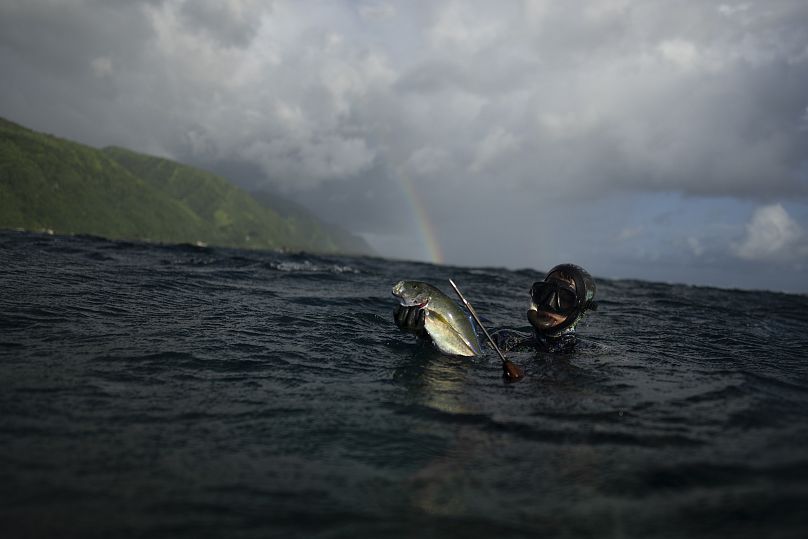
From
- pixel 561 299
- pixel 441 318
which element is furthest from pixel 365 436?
pixel 561 299

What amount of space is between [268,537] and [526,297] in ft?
64.1

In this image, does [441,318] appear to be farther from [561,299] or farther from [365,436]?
[365,436]

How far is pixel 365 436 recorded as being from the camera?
15.2 feet

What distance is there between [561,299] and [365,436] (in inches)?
224

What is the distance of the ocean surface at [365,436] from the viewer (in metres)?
3.18

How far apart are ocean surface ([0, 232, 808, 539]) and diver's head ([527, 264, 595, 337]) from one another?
2.28 feet

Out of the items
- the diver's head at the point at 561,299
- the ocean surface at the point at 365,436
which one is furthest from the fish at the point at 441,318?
the diver's head at the point at 561,299

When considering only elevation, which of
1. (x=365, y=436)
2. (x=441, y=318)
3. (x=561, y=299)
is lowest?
(x=365, y=436)

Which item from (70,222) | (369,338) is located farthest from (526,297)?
(70,222)

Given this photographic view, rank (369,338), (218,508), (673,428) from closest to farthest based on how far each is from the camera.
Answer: (218,508) → (673,428) → (369,338)

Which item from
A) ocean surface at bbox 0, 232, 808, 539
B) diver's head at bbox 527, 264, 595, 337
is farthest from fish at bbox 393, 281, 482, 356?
diver's head at bbox 527, 264, 595, 337

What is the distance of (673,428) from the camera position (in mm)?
5090

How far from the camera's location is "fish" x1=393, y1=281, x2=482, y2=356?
755 cm

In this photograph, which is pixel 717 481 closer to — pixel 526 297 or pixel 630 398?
pixel 630 398
